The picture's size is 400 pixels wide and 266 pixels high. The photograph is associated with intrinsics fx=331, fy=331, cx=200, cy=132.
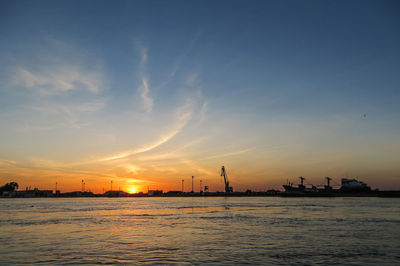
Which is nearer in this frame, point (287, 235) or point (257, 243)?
point (257, 243)

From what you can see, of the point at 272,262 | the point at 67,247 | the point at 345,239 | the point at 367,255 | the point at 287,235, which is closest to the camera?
the point at 272,262

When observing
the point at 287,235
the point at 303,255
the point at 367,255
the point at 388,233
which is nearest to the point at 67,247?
the point at 303,255

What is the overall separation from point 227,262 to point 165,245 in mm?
7993

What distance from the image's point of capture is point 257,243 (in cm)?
2733

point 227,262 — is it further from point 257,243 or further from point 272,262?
point 257,243

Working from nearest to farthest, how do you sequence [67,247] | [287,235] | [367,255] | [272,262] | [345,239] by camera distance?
[272,262] → [367,255] → [67,247] → [345,239] → [287,235]

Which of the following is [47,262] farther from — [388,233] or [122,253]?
[388,233]

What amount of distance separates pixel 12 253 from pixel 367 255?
24.3m

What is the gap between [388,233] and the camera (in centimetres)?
3234

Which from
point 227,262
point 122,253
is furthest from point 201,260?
point 122,253

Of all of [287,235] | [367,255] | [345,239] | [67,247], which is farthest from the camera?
[287,235]

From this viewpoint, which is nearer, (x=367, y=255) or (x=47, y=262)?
(x=47, y=262)

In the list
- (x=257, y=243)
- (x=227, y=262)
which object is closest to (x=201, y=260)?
(x=227, y=262)

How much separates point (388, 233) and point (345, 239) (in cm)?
659
